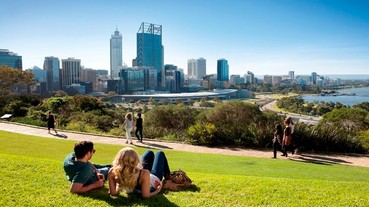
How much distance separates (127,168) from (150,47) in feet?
633

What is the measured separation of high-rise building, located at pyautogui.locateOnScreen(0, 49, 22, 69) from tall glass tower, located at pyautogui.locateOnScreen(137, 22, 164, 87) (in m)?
102

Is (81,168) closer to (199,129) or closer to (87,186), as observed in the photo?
(87,186)

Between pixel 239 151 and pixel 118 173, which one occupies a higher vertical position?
pixel 118 173

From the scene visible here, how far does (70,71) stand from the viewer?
485ft

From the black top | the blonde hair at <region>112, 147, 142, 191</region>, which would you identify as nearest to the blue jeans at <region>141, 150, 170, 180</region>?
the blonde hair at <region>112, 147, 142, 191</region>

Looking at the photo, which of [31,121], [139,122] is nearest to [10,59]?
[31,121]

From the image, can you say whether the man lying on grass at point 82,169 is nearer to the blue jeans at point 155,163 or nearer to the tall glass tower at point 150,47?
the blue jeans at point 155,163

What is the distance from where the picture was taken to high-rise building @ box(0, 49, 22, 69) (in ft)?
287

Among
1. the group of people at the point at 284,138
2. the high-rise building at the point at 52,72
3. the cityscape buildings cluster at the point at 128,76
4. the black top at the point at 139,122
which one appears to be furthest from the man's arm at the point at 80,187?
the high-rise building at the point at 52,72

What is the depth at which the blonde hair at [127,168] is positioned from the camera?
12.6 feet

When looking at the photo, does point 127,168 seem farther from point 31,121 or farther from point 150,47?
point 150,47

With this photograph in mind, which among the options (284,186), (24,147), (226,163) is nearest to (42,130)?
(24,147)

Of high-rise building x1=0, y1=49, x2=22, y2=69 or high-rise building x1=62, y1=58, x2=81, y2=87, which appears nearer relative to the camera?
high-rise building x1=0, y1=49, x2=22, y2=69

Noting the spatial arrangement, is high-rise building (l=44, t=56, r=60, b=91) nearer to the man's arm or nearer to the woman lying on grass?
the man's arm
